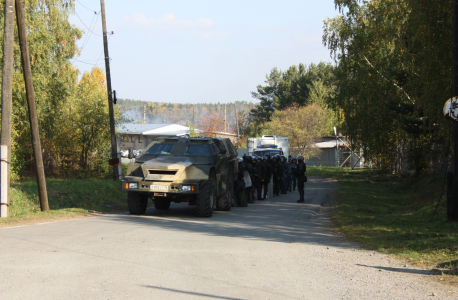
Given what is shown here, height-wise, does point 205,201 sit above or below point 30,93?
below

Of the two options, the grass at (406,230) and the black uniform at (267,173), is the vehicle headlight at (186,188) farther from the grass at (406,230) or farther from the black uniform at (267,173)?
the black uniform at (267,173)

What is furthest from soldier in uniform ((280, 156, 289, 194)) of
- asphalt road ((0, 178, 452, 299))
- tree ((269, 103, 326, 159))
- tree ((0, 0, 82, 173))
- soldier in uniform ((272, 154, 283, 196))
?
tree ((269, 103, 326, 159))

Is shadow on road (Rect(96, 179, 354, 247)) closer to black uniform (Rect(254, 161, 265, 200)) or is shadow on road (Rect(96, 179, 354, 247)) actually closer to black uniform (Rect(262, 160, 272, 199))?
black uniform (Rect(254, 161, 265, 200))

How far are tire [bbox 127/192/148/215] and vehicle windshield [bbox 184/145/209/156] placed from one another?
1974mm

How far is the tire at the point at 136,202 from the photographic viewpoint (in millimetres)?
14215

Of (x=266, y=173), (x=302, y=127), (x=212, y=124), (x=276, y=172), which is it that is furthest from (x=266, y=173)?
(x=212, y=124)

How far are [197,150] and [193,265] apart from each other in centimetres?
814

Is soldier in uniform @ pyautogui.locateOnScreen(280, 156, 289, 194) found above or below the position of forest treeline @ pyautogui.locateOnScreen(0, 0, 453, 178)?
below

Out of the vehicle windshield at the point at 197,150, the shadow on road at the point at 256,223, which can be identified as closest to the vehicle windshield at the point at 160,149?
the vehicle windshield at the point at 197,150

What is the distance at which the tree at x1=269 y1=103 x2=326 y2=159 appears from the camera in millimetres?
64250

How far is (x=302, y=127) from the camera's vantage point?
218 feet

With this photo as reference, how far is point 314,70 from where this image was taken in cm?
7481

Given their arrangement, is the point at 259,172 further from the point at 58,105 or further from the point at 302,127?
the point at 302,127

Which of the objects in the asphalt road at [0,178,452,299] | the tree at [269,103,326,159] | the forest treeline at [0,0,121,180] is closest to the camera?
the asphalt road at [0,178,452,299]
